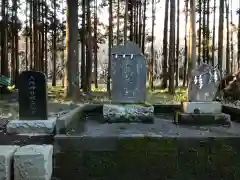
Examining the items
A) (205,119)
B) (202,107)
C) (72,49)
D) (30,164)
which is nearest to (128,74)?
(202,107)

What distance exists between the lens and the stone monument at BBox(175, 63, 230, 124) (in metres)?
7.56

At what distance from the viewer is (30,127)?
6777 mm

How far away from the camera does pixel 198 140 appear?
5.41 m

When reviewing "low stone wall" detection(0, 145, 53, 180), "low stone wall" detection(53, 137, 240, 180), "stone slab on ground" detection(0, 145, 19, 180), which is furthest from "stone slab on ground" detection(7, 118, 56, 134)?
"stone slab on ground" detection(0, 145, 19, 180)

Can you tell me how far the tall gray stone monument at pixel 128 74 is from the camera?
837 cm

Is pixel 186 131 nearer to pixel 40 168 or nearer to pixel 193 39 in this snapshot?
pixel 40 168

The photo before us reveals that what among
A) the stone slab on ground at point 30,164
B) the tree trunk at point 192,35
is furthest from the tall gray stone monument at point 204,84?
the tree trunk at point 192,35

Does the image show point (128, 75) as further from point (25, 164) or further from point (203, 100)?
point (25, 164)

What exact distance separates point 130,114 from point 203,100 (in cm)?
176

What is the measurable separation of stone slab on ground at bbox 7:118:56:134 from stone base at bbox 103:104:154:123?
171 cm

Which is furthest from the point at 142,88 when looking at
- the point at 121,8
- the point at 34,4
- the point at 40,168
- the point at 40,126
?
the point at 121,8

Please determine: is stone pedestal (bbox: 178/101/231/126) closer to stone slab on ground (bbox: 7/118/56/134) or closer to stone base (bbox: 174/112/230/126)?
stone base (bbox: 174/112/230/126)

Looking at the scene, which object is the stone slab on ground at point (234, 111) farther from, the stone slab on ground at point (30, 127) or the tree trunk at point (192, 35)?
the tree trunk at point (192, 35)

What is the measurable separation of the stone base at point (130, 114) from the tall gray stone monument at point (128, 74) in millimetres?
393
